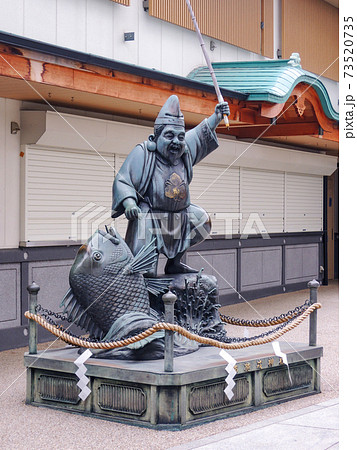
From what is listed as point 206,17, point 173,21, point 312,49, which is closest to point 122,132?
point 173,21

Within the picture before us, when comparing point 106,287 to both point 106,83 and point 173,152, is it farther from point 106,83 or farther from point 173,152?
point 106,83

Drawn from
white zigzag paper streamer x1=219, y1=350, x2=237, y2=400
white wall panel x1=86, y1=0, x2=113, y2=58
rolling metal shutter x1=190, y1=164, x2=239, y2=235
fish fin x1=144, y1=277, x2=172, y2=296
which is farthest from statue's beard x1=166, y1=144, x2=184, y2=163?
rolling metal shutter x1=190, y1=164, x2=239, y2=235

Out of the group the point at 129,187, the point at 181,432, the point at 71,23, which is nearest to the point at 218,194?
the point at 71,23

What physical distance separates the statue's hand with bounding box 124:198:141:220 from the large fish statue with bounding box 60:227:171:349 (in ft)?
0.80

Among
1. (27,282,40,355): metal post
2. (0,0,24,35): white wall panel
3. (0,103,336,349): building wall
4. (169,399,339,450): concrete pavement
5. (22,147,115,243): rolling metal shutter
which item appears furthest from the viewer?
(22,147,115,243): rolling metal shutter

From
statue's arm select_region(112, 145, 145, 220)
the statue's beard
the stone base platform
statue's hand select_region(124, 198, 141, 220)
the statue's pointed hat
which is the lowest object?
the stone base platform

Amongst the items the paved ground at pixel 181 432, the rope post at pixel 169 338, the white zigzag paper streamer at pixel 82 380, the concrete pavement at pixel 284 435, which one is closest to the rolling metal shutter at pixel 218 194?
the paved ground at pixel 181 432

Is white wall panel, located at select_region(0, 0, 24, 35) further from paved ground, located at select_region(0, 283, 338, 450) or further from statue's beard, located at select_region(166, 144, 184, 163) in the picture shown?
paved ground, located at select_region(0, 283, 338, 450)

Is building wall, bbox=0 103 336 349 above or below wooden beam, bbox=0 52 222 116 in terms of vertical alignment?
below

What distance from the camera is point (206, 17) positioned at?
13594 mm

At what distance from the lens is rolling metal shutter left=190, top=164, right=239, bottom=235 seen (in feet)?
44.8

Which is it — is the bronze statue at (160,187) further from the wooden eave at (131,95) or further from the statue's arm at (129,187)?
the wooden eave at (131,95)

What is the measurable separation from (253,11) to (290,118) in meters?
2.81

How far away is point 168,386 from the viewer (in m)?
5.89
